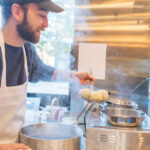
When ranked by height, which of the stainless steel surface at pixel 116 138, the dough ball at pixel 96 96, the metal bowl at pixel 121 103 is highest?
the dough ball at pixel 96 96

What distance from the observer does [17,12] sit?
1001 mm

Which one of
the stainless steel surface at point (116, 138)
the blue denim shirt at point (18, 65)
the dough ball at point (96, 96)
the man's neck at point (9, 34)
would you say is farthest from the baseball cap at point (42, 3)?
the stainless steel surface at point (116, 138)

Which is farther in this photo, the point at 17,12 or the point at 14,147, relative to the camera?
the point at 17,12

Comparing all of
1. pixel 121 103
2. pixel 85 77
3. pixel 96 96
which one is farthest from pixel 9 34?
pixel 121 103

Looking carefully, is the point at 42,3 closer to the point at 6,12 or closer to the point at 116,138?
the point at 6,12

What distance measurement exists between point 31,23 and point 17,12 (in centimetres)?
10

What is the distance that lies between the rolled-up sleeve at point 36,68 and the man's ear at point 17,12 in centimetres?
23

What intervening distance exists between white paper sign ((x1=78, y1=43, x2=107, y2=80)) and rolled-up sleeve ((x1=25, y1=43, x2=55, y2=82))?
0.54 m

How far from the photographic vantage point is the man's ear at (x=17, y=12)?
38.9 inches

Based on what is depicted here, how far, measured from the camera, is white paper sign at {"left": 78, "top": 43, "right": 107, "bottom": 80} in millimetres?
1815

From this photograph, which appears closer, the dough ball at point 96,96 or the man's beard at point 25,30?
the man's beard at point 25,30

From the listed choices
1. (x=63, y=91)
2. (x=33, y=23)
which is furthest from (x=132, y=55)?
(x=33, y=23)

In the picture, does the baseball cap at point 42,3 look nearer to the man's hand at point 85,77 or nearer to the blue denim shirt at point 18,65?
the blue denim shirt at point 18,65

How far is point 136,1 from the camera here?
1818 mm
